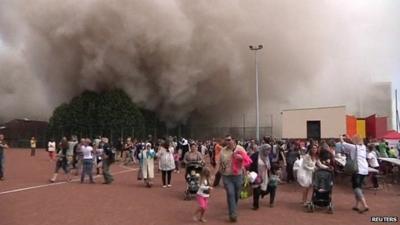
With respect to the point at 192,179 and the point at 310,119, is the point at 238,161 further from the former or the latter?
the point at 310,119

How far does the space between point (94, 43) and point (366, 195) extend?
3738 centimetres

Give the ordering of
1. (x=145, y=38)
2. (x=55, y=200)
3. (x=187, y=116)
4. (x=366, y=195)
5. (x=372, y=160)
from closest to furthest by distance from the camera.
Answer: (x=55, y=200)
(x=366, y=195)
(x=372, y=160)
(x=145, y=38)
(x=187, y=116)

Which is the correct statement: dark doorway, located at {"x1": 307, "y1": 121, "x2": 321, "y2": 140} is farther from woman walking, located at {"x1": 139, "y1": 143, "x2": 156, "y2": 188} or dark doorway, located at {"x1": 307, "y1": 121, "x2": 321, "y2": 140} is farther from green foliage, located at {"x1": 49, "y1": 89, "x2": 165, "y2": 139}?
woman walking, located at {"x1": 139, "y1": 143, "x2": 156, "y2": 188}

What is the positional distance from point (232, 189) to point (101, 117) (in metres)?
34.5

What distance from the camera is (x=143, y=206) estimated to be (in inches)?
440

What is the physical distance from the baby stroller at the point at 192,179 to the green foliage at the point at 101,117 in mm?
28869

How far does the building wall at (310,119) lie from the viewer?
44031 millimetres

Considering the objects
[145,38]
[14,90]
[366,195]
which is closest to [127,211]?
[366,195]

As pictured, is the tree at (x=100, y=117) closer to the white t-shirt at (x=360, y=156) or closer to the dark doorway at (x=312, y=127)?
the dark doorway at (x=312, y=127)

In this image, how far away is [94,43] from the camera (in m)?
46.7

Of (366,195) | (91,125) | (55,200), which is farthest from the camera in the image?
(91,125)

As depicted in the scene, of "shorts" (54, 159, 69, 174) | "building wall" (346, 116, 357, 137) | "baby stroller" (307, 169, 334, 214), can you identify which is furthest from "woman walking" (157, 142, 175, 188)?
"building wall" (346, 116, 357, 137)

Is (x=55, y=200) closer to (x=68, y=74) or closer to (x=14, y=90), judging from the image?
(x=68, y=74)

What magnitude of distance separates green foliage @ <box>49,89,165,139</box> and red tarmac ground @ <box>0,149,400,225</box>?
26716 millimetres
